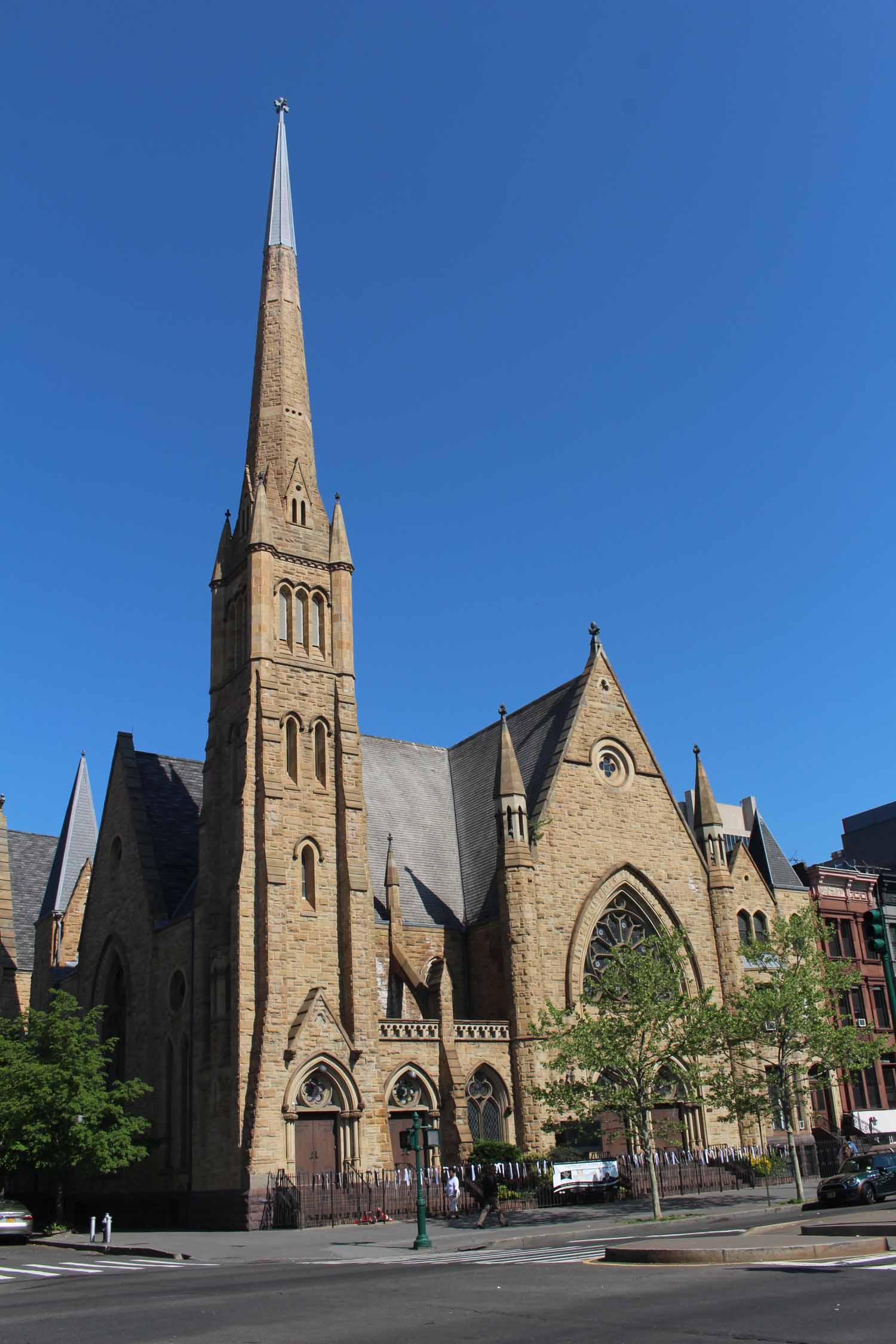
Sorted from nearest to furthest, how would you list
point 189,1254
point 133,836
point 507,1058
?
point 189,1254, point 507,1058, point 133,836

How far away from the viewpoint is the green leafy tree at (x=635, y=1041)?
27.9m

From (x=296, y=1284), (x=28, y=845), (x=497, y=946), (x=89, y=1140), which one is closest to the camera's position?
(x=296, y=1284)

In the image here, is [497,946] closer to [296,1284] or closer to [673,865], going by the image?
[673,865]

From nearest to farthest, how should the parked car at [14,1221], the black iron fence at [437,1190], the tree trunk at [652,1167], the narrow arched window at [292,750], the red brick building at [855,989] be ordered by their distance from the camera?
the tree trunk at [652,1167], the parked car at [14,1221], the black iron fence at [437,1190], the narrow arched window at [292,750], the red brick building at [855,989]

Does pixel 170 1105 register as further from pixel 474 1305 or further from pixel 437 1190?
pixel 474 1305

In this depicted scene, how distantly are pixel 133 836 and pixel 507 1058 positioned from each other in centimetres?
1476

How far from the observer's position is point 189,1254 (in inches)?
888

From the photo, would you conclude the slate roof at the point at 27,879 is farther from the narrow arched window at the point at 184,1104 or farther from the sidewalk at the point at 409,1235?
the sidewalk at the point at 409,1235

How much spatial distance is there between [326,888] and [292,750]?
4243mm

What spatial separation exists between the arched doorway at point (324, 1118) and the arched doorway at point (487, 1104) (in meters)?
3.95

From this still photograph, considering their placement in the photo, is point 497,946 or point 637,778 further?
point 637,778

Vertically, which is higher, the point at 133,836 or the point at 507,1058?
the point at 133,836

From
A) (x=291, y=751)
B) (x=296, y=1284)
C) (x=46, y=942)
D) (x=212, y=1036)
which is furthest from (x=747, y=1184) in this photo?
(x=46, y=942)

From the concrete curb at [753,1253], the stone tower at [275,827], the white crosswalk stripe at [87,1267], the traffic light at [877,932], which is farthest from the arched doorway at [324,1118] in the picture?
the traffic light at [877,932]
